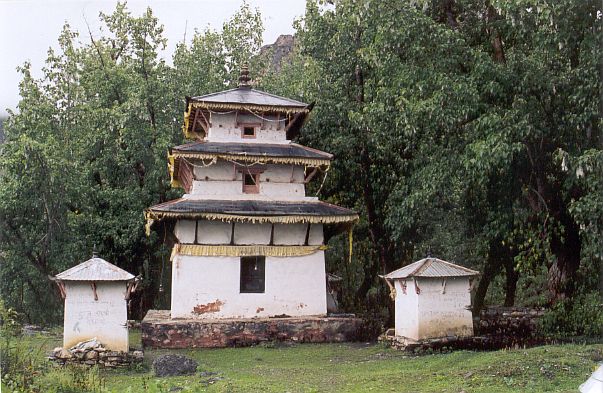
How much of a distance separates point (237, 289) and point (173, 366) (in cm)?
565

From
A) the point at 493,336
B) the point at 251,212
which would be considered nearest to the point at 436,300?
the point at 493,336

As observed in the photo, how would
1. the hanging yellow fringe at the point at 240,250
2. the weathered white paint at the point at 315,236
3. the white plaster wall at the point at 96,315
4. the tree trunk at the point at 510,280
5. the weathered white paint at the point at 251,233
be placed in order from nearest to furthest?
the white plaster wall at the point at 96,315, the hanging yellow fringe at the point at 240,250, the weathered white paint at the point at 251,233, the weathered white paint at the point at 315,236, the tree trunk at the point at 510,280

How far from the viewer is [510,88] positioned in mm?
15656

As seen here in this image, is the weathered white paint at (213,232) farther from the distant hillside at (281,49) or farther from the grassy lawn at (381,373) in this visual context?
the distant hillside at (281,49)

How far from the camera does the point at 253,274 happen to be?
17.6 meters

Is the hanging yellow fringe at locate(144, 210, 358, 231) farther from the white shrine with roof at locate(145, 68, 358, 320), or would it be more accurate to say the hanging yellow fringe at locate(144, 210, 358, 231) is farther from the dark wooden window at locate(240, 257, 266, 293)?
the dark wooden window at locate(240, 257, 266, 293)

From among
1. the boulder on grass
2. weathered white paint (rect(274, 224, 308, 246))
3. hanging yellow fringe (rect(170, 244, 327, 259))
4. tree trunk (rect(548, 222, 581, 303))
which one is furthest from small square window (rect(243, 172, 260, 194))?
tree trunk (rect(548, 222, 581, 303))

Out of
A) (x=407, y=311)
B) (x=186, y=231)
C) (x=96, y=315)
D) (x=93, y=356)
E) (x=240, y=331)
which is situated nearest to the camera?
(x=93, y=356)

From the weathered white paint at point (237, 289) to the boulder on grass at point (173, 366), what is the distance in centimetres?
504

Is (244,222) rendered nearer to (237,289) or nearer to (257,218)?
(257,218)

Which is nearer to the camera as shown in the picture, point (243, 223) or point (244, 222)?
point (244, 222)

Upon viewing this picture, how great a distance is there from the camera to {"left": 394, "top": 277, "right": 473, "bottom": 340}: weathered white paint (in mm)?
14219

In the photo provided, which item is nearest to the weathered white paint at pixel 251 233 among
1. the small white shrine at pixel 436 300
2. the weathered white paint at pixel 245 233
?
the weathered white paint at pixel 245 233

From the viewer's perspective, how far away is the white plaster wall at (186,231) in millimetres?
17328
